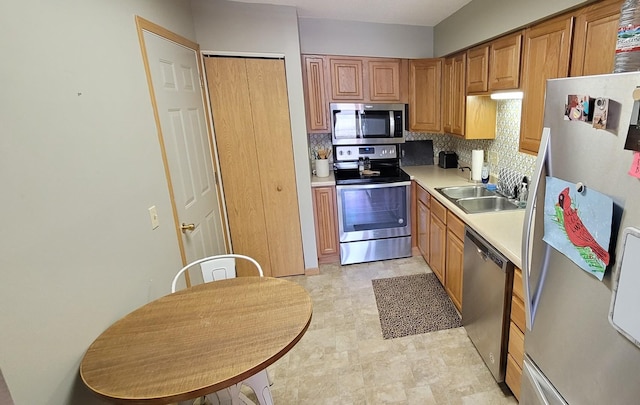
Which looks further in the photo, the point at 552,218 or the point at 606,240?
the point at 552,218

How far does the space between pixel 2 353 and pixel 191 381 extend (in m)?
0.47

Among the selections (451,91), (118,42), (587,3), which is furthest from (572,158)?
(451,91)

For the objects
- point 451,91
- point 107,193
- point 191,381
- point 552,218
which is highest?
point 451,91

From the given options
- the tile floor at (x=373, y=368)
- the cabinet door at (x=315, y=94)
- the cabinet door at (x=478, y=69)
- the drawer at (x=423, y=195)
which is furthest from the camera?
the cabinet door at (x=315, y=94)

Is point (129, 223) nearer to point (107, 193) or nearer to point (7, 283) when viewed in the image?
point (107, 193)

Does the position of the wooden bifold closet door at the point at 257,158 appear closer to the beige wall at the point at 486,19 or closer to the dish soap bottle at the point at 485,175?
the beige wall at the point at 486,19

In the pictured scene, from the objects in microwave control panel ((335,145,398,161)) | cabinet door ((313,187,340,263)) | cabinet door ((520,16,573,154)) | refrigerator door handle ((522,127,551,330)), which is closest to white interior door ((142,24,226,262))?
cabinet door ((313,187,340,263))

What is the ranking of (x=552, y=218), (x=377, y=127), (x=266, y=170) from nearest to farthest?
1. (x=552, y=218)
2. (x=266, y=170)
3. (x=377, y=127)

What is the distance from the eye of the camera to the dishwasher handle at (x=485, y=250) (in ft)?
5.27

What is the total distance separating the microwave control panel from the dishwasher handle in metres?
1.64

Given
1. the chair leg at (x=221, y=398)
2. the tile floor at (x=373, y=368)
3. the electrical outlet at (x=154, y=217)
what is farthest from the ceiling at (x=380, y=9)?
the chair leg at (x=221, y=398)

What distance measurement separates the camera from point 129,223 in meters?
1.35

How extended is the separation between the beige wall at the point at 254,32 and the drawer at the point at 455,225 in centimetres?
152

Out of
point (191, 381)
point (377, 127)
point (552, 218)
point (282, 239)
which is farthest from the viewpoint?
point (377, 127)
